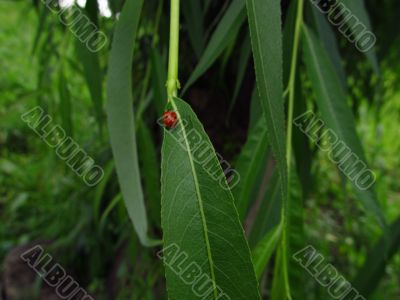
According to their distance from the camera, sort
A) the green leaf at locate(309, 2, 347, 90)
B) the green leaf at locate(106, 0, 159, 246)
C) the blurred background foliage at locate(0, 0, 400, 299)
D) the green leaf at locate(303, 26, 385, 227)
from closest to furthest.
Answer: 1. the green leaf at locate(106, 0, 159, 246)
2. the green leaf at locate(303, 26, 385, 227)
3. the green leaf at locate(309, 2, 347, 90)
4. the blurred background foliage at locate(0, 0, 400, 299)

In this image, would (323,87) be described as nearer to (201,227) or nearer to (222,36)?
(222,36)

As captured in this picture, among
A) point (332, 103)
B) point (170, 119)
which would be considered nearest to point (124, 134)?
point (170, 119)

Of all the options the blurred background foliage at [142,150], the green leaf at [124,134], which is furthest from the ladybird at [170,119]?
the blurred background foliage at [142,150]

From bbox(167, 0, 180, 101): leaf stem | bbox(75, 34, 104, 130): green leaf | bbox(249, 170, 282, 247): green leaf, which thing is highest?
bbox(75, 34, 104, 130): green leaf

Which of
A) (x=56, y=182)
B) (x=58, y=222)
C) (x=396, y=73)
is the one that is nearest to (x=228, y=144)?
(x=396, y=73)

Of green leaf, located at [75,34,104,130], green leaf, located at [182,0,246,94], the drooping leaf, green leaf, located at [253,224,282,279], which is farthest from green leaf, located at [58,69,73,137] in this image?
green leaf, located at [253,224,282,279]

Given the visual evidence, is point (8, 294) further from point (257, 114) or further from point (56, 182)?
point (257, 114)

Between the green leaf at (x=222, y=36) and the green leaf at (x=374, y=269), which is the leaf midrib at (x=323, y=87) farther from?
the green leaf at (x=374, y=269)

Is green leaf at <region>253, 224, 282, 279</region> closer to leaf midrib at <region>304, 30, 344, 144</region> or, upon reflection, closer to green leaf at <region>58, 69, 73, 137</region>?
leaf midrib at <region>304, 30, 344, 144</region>
